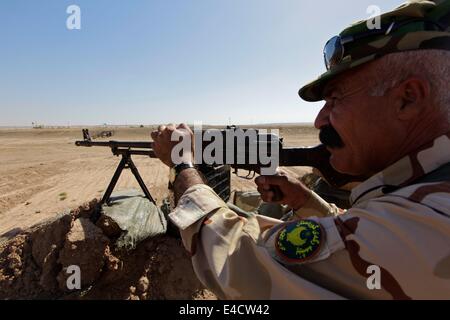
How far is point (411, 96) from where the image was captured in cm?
131

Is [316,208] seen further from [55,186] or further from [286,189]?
[55,186]

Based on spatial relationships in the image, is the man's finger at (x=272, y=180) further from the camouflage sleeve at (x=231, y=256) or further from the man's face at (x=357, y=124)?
the camouflage sleeve at (x=231, y=256)

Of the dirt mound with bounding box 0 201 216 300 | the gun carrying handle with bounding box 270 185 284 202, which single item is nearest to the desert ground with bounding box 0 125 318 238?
the dirt mound with bounding box 0 201 216 300

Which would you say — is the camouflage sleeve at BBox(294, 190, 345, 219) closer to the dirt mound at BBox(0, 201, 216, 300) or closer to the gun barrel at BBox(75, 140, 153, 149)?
the gun barrel at BBox(75, 140, 153, 149)

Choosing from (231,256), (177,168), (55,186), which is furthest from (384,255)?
(55,186)

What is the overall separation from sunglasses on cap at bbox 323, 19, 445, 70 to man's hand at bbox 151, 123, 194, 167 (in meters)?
0.96

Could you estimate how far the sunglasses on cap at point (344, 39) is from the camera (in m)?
1.33

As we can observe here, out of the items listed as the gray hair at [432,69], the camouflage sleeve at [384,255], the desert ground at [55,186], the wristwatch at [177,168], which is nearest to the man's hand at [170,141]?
the wristwatch at [177,168]

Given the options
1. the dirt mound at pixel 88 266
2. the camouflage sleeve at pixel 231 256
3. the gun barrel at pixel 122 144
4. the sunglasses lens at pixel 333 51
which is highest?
the sunglasses lens at pixel 333 51

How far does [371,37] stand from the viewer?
1.39 metres

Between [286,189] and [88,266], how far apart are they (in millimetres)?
2399

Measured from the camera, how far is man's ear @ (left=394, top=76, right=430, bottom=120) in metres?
1.27

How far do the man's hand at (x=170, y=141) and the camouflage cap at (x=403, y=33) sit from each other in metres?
1.01
